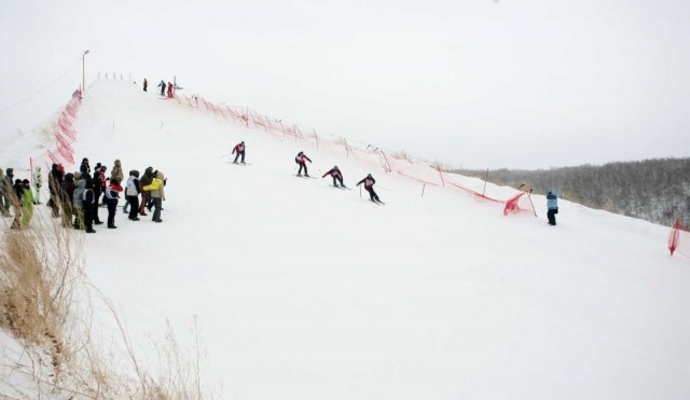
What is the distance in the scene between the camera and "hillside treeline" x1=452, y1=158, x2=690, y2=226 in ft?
159

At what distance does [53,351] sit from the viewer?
12.0ft

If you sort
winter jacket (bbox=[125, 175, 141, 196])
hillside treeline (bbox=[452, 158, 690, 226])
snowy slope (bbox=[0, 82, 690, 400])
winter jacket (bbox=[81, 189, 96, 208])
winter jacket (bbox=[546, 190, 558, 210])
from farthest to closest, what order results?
hillside treeline (bbox=[452, 158, 690, 226]) < winter jacket (bbox=[546, 190, 558, 210]) < winter jacket (bbox=[125, 175, 141, 196]) < winter jacket (bbox=[81, 189, 96, 208]) < snowy slope (bbox=[0, 82, 690, 400])

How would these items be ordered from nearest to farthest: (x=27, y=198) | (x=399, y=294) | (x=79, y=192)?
1. (x=399, y=294)
2. (x=27, y=198)
3. (x=79, y=192)

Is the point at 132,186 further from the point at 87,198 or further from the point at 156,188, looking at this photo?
the point at 87,198

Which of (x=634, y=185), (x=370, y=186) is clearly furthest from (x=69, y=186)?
(x=634, y=185)

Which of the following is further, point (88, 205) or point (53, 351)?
point (88, 205)

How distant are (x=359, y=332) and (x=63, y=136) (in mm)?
22265

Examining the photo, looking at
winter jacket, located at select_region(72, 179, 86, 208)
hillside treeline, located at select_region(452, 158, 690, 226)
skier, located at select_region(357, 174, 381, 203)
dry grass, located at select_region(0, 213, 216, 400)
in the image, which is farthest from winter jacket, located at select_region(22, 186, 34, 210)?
hillside treeline, located at select_region(452, 158, 690, 226)

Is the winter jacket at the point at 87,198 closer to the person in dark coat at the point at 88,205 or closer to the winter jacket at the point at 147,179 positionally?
the person in dark coat at the point at 88,205

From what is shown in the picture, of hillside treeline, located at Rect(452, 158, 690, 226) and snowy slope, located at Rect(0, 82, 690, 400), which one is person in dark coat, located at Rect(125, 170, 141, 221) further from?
hillside treeline, located at Rect(452, 158, 690, 226)

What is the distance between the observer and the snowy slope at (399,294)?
6051 millimetres

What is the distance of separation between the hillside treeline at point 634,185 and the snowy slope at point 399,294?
22.8m

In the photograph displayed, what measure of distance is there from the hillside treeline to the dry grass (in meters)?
34.1

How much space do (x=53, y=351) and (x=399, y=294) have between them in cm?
641
